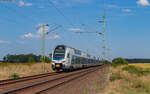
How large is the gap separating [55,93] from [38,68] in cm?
2680

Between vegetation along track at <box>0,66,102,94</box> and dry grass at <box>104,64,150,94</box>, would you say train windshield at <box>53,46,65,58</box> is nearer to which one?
vegetation along track at <box>0,66,102,94</box>

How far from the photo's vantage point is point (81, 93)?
1212 cm

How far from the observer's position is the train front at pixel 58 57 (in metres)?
28.9

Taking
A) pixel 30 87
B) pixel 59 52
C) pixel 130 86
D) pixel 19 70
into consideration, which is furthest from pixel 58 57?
pixel 130 86

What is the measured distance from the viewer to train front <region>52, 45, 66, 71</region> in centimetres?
Result: 2894

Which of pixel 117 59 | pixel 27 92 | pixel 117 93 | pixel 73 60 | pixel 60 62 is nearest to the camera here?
pixel 117 93

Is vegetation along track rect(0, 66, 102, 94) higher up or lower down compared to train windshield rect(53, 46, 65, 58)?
lower down

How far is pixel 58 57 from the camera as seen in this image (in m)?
29.4

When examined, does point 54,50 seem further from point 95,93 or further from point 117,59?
point 117,59

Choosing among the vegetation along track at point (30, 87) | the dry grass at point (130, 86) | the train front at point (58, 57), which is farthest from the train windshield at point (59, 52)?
the dry grass at point (130, 86)

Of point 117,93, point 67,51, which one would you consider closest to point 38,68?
point 67,51

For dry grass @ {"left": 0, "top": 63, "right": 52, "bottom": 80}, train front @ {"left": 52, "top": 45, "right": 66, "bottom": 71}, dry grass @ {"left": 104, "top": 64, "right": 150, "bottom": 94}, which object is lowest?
dry grass @ {"left": 104, "top": 64, "right": 150, "bottom": 94}

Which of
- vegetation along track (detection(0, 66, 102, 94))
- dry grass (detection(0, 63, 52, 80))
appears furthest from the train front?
vegetation along track (detection(0, 66, 102, 94))

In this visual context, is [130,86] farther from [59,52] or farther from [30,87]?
[59,52]
